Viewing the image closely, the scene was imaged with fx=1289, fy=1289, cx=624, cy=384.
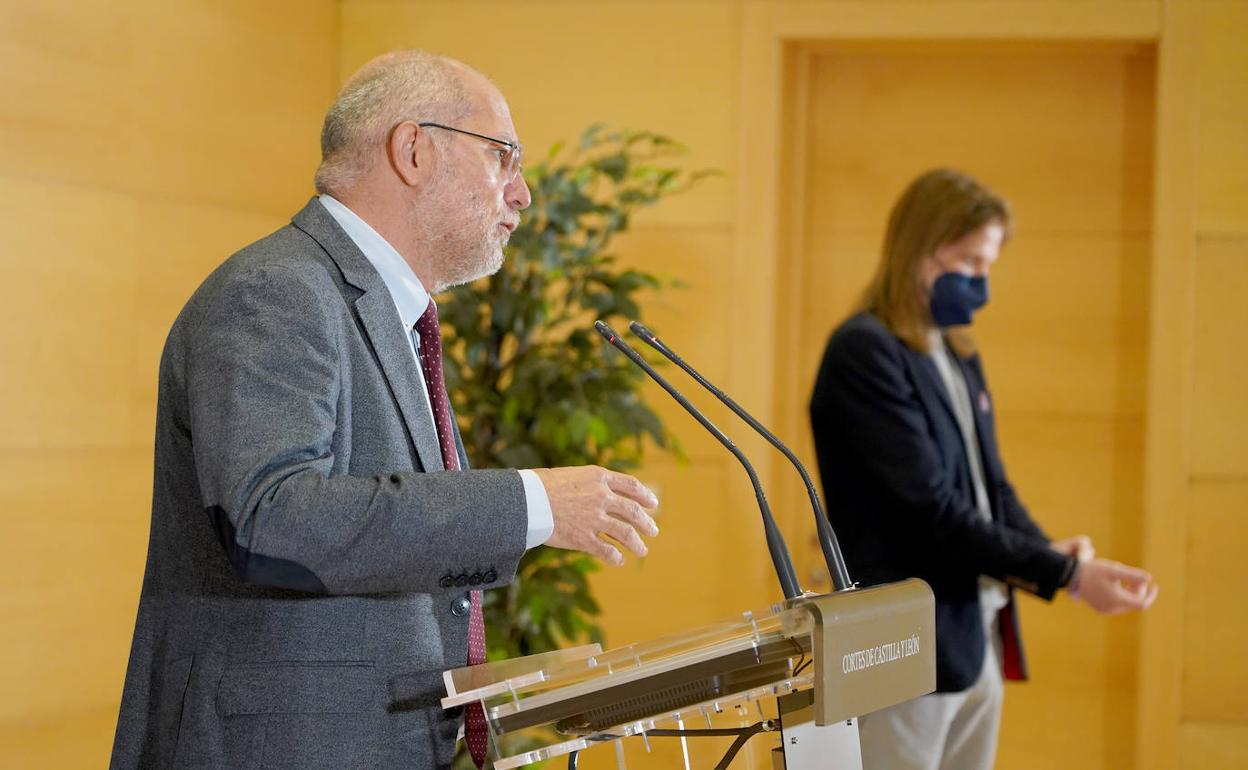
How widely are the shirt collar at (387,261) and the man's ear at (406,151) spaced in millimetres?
79

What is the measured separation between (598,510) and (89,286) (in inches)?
83.4

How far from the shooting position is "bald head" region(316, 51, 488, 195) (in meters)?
1.63

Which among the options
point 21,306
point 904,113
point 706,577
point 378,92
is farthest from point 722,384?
point 378,92

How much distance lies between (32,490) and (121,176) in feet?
2.57

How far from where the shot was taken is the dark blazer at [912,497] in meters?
→ 2.45

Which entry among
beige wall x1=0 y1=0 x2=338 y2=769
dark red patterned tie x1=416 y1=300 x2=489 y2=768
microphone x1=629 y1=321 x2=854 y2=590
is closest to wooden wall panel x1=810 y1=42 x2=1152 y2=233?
beige wall x1=0 y1=0 x2=338 y2=769

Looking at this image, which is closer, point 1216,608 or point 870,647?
point 870,647

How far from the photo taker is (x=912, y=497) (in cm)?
245

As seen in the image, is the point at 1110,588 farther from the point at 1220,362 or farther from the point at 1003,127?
the point at 1003,127

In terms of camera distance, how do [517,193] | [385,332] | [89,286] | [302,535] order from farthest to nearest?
[89,286], [517,193], [385,332], [302,535]

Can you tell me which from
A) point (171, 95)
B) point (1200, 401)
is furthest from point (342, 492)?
point (1200, 401)

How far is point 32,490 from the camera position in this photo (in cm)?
283

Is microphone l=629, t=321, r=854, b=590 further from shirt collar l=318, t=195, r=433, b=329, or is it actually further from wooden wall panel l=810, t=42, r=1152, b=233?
wooden wall panel l=810, t=42, r=1152, b=233

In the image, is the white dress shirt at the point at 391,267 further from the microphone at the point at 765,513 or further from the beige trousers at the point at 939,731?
the beige trousers at the point at 939,731
